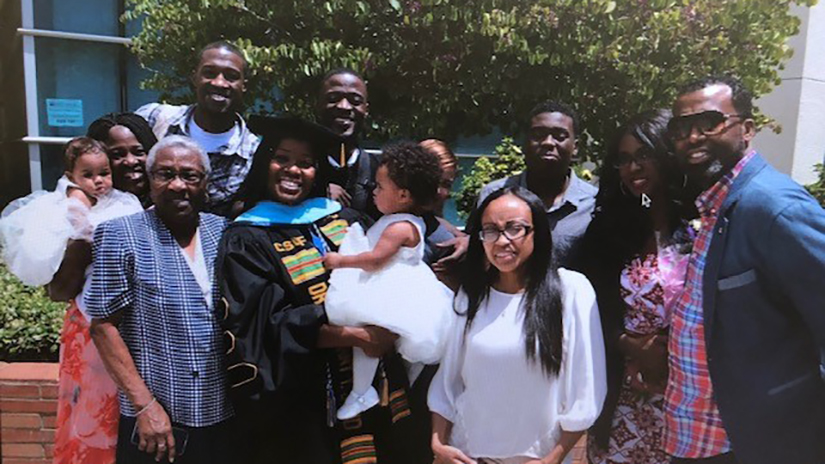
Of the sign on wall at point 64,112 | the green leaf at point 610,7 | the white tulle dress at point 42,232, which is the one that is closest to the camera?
the white tulle dress at point 42,232

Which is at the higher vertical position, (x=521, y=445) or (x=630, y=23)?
(x=630, y=23)

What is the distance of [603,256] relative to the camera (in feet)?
9.25

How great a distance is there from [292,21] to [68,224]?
3795 mm

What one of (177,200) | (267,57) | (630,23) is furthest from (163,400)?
(630,23)

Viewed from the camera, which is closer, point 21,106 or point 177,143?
point 177,143

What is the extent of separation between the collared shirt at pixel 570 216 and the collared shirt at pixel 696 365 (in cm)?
63

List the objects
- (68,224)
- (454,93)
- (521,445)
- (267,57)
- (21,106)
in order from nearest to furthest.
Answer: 1. (521,445)
2. (68,224)
3. (267,57)
4. (454,93)
5. (21,106)

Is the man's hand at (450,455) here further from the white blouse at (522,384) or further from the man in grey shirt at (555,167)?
the man in grey shirt at (555,167)

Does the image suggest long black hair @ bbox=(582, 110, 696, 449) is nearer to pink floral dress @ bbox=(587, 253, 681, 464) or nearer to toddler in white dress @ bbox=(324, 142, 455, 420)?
pink floral dress @ bbox=(587, 253, 681, 464)

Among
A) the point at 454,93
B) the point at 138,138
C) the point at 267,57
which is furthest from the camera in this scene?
the point at 454,93

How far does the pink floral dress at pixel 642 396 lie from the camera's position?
259 centimetres

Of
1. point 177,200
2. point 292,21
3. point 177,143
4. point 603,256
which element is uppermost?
point 292,21

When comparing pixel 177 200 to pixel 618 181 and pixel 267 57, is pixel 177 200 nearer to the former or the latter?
pixel 618 181

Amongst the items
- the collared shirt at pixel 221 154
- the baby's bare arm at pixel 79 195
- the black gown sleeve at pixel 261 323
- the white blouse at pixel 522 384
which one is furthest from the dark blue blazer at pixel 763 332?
the baby's bare arm at pixel 79 195
